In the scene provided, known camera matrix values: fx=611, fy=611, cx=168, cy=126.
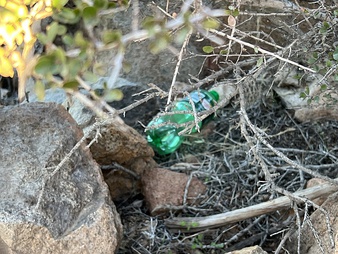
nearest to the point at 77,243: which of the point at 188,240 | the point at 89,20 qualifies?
the point at 188,240

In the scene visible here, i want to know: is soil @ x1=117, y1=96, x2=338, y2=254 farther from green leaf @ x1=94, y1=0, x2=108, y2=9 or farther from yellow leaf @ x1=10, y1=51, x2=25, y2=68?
green leaf @ x1=94, y1=0, x2=108, y2=9

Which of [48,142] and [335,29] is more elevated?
[335,29]

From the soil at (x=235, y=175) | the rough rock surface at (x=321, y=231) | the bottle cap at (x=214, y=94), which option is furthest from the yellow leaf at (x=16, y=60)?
the bottle cap at (x=214, y=94)

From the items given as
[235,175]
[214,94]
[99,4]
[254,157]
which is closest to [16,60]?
[99,4]

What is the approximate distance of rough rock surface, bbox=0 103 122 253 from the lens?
140 cm

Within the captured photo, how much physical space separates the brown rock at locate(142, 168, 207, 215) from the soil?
0.11 ft

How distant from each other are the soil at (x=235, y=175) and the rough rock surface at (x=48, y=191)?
1.03ft

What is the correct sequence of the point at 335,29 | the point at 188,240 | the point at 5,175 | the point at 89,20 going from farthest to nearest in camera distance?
the point at 188,240 → the point at 335,29 → the point at 5,175 → the point at 89,20

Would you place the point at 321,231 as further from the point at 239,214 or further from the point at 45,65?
the point at 45,65

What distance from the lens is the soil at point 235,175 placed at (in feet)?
5.87

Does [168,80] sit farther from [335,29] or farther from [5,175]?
[5,175]

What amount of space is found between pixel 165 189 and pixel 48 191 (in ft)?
1.81

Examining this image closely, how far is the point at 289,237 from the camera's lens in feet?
5.46

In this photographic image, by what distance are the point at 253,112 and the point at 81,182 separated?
946 mm
